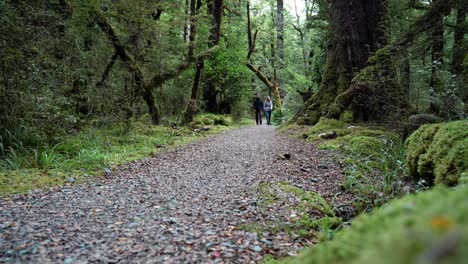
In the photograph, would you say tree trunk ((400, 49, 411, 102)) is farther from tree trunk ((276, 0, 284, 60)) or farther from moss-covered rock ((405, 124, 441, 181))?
tree trunk ((276, 0, 284, 60))

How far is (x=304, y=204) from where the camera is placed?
3775mm

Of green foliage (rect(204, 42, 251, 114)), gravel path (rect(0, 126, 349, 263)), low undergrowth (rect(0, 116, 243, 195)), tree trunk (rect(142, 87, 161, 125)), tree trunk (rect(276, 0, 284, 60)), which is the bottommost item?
gravel path (rect(0, 126, 349, 263))

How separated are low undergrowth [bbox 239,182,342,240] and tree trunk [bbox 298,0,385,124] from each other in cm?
635

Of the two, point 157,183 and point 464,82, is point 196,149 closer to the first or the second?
point 157,183

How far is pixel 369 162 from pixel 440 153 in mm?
1968

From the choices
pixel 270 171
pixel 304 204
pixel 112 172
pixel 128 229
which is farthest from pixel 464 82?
pixel 112 172

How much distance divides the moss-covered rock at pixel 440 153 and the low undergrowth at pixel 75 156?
16.1 ft

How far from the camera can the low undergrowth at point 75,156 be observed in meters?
4.98

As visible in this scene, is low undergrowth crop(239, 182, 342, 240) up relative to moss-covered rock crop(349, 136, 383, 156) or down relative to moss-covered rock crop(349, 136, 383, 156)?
down

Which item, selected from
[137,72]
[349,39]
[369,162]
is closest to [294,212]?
[369,162]

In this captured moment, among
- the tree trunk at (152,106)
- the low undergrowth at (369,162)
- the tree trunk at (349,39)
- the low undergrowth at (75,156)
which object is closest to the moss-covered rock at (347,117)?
the low undergrowth at (369,162)

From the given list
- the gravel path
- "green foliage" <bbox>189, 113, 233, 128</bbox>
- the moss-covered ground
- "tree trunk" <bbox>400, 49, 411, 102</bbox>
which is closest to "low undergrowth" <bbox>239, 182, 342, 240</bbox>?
the gravel path

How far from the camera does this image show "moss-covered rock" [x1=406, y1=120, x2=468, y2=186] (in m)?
2.95

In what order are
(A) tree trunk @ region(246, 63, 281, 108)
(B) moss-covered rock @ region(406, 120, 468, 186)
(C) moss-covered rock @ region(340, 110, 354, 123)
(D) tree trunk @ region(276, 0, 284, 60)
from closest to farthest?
(B) moss-covered rock @ region(406, 120, 468, 186)
(C) moss-covered rock @ region(340, 110, 354, 123)
(D) tree trunk @ region(276, 0, 284, 60)
(A) tree trunk @ region(246, 63, 281, 108)
